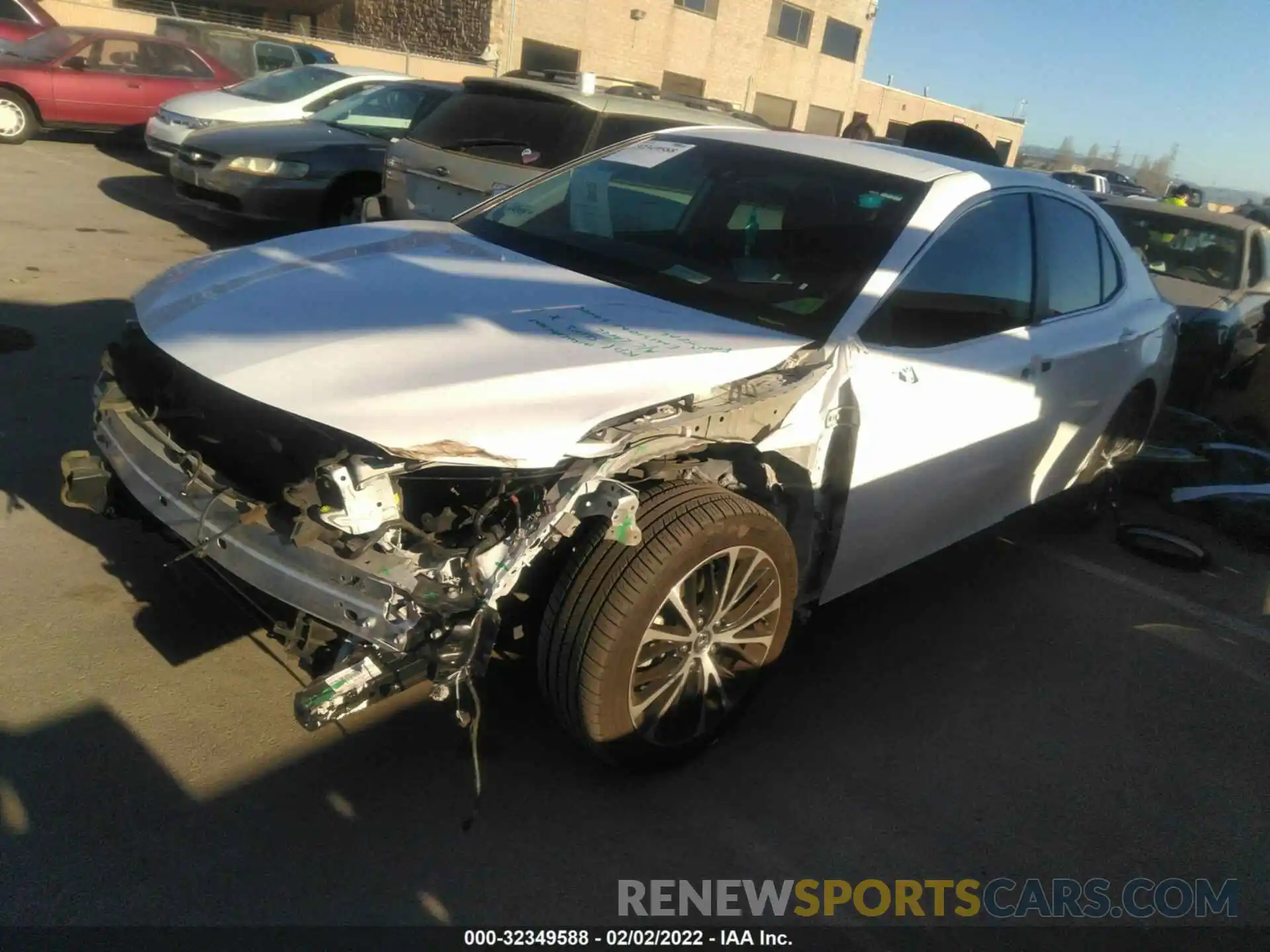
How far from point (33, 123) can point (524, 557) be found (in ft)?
43.6

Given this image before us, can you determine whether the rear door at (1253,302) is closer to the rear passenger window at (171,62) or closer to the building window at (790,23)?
the rear passenger window at (171,62)

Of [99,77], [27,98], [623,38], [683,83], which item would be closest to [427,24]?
[623,38]

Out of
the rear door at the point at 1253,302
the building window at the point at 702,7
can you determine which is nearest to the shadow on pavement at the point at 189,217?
the rear door at the point at 1253,302

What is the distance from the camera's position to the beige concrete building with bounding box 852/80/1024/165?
41.2 meters

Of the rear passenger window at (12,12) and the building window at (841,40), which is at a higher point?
the building window at (841,40)

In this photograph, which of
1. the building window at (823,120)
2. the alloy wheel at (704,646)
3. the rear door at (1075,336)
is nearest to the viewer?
the alloy wheel at (704,646)

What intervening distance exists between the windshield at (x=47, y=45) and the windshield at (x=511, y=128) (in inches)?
322

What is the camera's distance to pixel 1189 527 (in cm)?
571

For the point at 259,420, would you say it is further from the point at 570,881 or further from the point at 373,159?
the point at 373,159

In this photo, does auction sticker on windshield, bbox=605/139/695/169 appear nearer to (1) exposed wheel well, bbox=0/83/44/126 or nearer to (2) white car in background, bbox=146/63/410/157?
(2) white car in background, bbox=146/63/410/157

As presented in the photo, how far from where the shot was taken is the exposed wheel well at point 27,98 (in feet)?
39.1

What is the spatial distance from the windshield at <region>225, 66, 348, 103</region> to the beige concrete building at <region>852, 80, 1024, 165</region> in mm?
31349

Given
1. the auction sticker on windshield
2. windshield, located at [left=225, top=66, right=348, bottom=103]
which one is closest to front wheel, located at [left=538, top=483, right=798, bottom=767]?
the auction sticker on windshield

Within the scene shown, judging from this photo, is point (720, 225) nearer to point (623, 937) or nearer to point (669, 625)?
point (669, 625)
